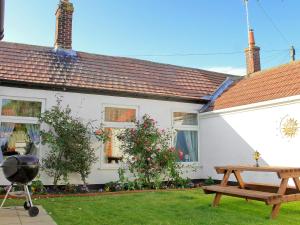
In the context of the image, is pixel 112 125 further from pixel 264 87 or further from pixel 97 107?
pixel 264 87

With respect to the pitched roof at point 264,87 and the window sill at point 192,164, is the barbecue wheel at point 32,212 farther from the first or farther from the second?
the pitched roof at point 264,87

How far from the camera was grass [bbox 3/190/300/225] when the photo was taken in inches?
204

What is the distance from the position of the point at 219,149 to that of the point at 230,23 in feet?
22.5

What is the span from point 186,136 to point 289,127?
12.9 feet

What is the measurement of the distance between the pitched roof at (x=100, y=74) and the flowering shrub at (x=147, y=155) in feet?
4.71

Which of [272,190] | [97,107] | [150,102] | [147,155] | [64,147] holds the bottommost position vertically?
[272,190]

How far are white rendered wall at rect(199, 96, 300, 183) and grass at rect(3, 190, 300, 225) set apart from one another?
2007 mm

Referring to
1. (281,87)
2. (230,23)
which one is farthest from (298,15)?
(230,23)

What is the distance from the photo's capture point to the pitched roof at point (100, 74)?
966 centimetres

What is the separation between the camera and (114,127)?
10344 millimetres

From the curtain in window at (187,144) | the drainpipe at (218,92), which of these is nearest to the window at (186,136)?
the curtain in window at (187,144)

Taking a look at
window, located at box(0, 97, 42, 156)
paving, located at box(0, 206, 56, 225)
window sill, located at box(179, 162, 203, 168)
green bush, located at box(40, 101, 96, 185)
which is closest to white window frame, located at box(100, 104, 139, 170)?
green bush, located at box(40, 101, 96, 185)

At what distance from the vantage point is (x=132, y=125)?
10539mm

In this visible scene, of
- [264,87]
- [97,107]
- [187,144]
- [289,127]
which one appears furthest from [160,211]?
[264,87]
